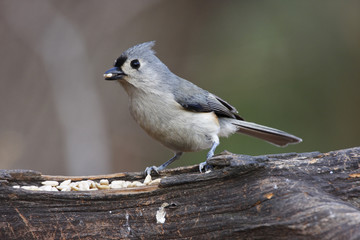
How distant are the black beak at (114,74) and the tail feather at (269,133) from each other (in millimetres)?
1297

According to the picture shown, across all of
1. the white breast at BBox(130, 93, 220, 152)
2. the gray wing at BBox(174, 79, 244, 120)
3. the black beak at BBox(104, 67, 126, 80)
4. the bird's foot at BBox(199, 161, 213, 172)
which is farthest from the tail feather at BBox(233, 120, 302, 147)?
the bird's foot at BBox(199, 161, 213, 172)

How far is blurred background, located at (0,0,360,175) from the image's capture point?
22.2ft

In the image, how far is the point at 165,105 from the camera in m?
4.17

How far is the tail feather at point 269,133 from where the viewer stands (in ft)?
15.4

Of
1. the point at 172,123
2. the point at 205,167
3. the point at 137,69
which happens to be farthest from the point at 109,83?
the point at 205,167

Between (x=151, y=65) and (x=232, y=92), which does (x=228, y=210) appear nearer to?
(x=151, y=65)

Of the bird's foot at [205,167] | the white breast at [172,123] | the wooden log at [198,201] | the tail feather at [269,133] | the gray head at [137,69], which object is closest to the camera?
the wooden log at [198,201]

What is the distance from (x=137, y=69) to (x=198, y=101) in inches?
25.3

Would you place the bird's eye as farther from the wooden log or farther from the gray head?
the wooden log

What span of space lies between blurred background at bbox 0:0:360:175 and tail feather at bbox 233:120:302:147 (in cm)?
176

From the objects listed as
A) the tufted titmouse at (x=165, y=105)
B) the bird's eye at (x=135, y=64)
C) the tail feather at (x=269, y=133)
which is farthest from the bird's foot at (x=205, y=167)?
the tail feather at (x=269, y=133)

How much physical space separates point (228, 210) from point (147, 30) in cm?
592

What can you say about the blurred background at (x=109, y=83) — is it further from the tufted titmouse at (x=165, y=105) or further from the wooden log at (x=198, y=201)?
the wooden log at (x=198, y=201)

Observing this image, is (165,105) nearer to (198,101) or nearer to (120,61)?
(198,101)
